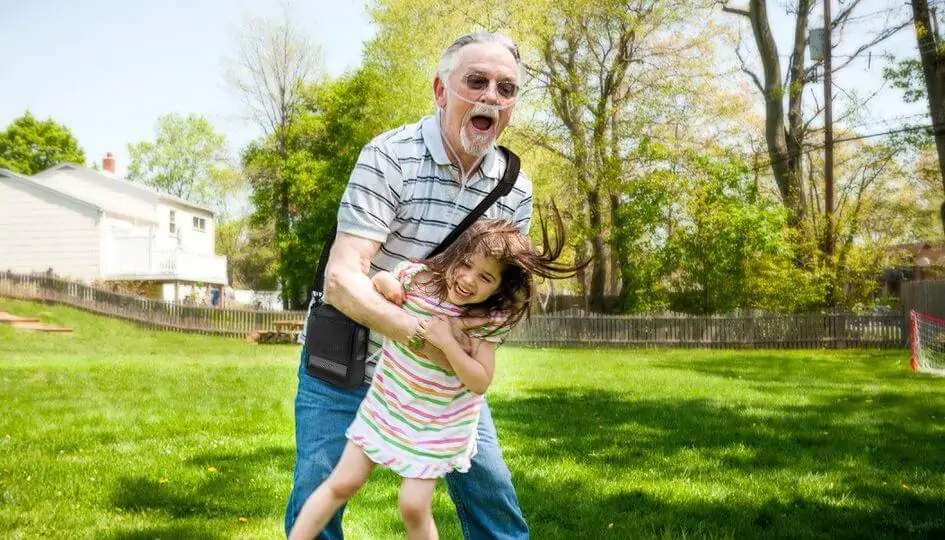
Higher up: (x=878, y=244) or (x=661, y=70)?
(x=661, y=70)

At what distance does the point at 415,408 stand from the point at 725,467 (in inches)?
180

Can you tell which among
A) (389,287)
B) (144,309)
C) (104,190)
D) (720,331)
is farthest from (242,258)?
(389,287)

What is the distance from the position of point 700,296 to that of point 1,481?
78.7 feet

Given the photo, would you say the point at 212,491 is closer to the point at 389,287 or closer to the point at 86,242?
the point at 389,287

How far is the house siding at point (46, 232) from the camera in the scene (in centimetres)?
3616

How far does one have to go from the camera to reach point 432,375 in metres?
2.80

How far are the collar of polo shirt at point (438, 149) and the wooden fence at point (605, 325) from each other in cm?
2187

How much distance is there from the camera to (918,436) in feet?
27.0

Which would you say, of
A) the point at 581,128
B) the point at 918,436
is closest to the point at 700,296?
the point at 581,128

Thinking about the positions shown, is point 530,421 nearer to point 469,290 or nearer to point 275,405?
point 275,405

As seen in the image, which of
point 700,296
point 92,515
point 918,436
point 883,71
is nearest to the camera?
point 92,515

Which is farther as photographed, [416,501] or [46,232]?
[46,232]

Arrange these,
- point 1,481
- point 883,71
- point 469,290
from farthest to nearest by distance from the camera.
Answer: point 883,71 < point 1,481 < point 469,290

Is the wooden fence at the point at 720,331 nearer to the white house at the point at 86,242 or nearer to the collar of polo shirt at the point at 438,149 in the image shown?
the white house at the point at 86,242
